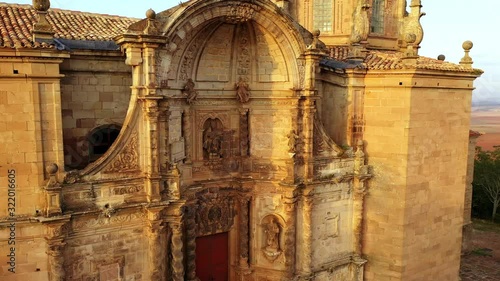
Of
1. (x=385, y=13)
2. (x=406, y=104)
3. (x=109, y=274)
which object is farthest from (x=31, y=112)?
(x=385, y=13)

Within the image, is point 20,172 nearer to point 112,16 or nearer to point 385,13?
point 112,16

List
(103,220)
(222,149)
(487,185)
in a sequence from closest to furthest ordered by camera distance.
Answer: (103,220)
(222,149)
(487,185)

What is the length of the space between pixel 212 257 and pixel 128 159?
4885mm

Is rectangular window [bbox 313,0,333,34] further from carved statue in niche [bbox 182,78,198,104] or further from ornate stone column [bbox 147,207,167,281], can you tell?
ornate stone column [bbox 147,207,167,281]

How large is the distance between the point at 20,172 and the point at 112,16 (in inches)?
316

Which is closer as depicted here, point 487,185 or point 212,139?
point 212,139

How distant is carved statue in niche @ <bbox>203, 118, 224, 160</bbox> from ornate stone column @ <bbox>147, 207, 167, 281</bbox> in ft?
9.18

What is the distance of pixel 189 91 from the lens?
39.7ft

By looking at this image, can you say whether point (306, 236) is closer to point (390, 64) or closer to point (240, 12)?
point (390, 64)

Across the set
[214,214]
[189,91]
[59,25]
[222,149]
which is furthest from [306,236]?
[59,25]

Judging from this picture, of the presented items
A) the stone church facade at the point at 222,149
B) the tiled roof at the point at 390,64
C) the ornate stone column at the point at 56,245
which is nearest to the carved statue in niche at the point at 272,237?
the stone church facade at the point at 222,149

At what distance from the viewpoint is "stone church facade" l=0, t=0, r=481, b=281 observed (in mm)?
9625

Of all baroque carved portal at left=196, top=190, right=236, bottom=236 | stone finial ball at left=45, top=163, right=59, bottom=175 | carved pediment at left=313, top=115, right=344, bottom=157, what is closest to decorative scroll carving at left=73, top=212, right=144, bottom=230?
stone finial ball at left=45, top=163, right=59, bottom=175

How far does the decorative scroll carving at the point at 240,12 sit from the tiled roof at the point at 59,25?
3631 mm
